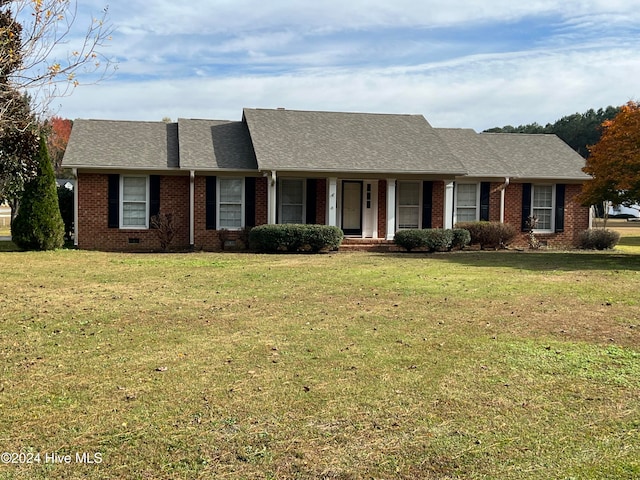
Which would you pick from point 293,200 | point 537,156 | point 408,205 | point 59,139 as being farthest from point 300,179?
point 59,139

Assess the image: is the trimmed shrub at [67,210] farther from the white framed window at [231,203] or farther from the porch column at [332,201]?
the porch column at [332,201]

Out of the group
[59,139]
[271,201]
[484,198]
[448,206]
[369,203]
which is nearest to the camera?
[271,201]

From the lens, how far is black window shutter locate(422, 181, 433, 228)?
21.6 metres

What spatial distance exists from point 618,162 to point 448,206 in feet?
18.9

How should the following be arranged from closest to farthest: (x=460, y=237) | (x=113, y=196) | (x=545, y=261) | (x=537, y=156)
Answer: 1. (x=545, y=261)
2. (x=113, y=196)
3. (x=460, y=237)
4. (x=537, y=156)

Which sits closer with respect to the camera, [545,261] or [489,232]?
[545,261]

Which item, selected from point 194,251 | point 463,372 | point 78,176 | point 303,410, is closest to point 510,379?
point 463,372

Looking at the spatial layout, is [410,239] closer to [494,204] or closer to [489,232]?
[489,232]

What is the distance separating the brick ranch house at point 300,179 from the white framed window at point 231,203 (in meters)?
0.03

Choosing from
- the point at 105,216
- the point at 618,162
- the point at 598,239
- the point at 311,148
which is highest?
the point at 311,148

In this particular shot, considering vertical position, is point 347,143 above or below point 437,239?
above

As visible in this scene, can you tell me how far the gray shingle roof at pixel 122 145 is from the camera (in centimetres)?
1955

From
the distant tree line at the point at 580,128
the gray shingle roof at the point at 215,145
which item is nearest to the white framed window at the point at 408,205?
the gray shingle roof at the point at 215,145

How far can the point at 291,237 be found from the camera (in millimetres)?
18672
